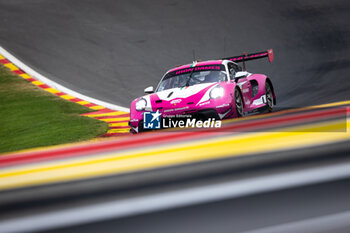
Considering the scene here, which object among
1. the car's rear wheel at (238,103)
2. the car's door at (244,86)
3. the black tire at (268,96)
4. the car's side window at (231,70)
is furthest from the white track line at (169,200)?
the black tire at (268,96)

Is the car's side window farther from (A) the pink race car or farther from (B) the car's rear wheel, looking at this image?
(B) the car's rear wheel

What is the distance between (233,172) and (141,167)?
0.27m

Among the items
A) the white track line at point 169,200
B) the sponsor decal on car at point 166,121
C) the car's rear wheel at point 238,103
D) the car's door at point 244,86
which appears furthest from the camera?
the car's door at point 244,86

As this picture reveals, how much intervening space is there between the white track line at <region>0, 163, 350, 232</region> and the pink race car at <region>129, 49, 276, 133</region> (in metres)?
4.36

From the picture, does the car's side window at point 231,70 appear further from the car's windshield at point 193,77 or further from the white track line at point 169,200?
the white track line at point 169,200

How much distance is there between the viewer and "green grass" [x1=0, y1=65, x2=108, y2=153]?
654 cm

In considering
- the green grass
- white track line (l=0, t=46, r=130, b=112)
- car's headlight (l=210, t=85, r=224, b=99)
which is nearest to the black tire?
car's headlight (l=210, t=85, r=224, b=99)

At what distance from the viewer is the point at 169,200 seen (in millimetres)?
1107

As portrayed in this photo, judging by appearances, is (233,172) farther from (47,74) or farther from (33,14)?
(33,14)

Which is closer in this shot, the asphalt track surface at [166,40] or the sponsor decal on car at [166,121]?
the sponsor decal on car at [166,121]

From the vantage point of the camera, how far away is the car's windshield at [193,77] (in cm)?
638

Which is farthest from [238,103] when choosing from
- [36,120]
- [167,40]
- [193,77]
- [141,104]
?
[167,40]

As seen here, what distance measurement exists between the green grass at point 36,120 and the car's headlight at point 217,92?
2.16 m

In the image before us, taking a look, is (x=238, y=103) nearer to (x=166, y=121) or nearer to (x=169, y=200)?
(x=166, y=121)
